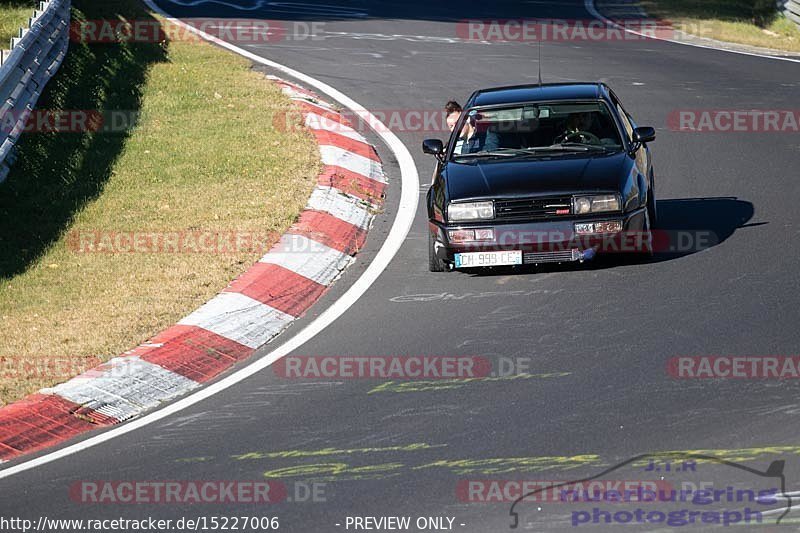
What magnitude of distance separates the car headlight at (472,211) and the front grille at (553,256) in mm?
478

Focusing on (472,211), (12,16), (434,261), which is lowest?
(434,261)

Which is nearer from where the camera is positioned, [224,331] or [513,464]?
[513,464]

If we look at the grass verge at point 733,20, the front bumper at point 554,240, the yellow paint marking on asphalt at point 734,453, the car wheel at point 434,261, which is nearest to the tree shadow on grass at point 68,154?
the car wheel at point 434,261

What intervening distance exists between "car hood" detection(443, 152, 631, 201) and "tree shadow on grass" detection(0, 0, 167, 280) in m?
3.83

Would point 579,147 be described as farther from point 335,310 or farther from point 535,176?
point 335,310

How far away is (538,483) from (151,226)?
666cm

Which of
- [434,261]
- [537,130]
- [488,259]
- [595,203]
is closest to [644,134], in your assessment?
[537,130]

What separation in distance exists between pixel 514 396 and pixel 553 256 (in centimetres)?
262

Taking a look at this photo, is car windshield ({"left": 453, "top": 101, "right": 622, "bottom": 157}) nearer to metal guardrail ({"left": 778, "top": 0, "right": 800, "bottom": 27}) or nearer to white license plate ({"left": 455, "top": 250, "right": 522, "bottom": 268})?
white license plate ({"left": 455, "top": 250, "right": 522, "bottom": 268})

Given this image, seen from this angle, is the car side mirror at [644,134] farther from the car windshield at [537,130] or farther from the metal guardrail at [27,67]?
the metal guardrail at [27,67]

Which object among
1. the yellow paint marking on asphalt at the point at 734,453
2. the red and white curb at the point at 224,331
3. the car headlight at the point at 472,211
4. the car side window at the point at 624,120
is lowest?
the yellow paint marking on asphalt at the point at 734,453

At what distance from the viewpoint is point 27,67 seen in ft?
48.7

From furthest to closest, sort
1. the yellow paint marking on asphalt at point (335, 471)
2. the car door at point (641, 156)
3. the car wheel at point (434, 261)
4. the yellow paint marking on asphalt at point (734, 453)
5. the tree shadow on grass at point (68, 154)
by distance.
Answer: the tree shadow on grass at point (68, 154), the car door at point (641, 156), the car wheel at point (434, 261), the yellow paint marking on asphalt at point (335, 471), the yellow paint marking on asphalt at point (734, 453)

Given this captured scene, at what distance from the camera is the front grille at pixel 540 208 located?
10.4m
